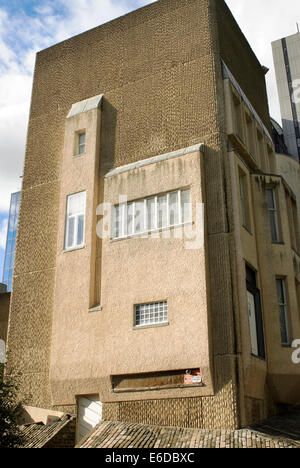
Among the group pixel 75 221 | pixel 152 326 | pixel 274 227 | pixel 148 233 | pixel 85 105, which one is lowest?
pixel 152 326

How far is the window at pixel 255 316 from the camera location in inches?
719

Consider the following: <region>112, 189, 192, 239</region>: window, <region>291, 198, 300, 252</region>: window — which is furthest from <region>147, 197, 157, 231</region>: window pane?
<region>291, 198, 300, 252</region>: window

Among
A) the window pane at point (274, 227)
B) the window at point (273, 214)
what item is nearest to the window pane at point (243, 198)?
the window at point (273, 214)

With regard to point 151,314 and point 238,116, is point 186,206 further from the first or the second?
point 238,116

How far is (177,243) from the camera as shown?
18406 millimetres

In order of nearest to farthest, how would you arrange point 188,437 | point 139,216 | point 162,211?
point 188,437
point 162,211
point 139,216

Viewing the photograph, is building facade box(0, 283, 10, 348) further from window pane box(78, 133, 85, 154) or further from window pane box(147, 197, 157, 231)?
window pane box(147, 197, 157, 231)

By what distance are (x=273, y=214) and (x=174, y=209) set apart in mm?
5082

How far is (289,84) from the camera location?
1865 inches

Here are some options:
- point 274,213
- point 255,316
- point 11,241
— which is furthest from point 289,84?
point 11,241

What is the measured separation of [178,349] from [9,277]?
8884 cm

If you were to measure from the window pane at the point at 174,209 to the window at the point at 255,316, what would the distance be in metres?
3.26
